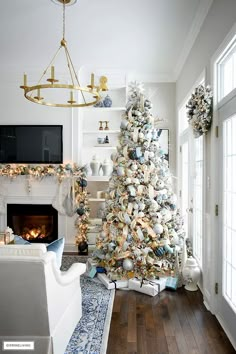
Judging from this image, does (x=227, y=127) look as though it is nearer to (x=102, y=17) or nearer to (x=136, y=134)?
(x=136, y=134)

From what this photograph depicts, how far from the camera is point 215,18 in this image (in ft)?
9.79

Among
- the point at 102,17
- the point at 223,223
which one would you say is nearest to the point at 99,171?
the point at 102,17

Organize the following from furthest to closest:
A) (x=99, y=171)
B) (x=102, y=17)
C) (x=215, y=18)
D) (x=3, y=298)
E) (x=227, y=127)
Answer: (x=99, y=171) → (x=102, y=17) → (x=215, y=18) → (x=227, y=127) → (x=3, y=298)

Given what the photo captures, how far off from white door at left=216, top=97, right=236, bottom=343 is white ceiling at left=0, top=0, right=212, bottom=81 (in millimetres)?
1397

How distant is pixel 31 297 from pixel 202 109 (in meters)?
2.26

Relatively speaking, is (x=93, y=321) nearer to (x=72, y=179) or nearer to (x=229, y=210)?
(x=229, y=210)

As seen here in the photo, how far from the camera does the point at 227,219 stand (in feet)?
9.01

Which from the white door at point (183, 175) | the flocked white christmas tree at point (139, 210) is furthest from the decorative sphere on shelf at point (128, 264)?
the white door at point (183, 175)

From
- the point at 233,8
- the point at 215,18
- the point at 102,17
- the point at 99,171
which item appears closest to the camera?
the point at 233,8

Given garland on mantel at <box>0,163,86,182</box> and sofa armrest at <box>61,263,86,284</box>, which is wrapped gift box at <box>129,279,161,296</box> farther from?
garland on mantel at <box>0,163,86,182</box>

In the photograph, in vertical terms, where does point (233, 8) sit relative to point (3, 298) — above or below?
above

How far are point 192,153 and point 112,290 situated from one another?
1903 millimetres

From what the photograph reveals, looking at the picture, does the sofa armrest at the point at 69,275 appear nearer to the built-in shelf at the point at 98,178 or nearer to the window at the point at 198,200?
the window at the point at 198,200

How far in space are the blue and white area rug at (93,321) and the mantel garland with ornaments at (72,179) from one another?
1378 mm
